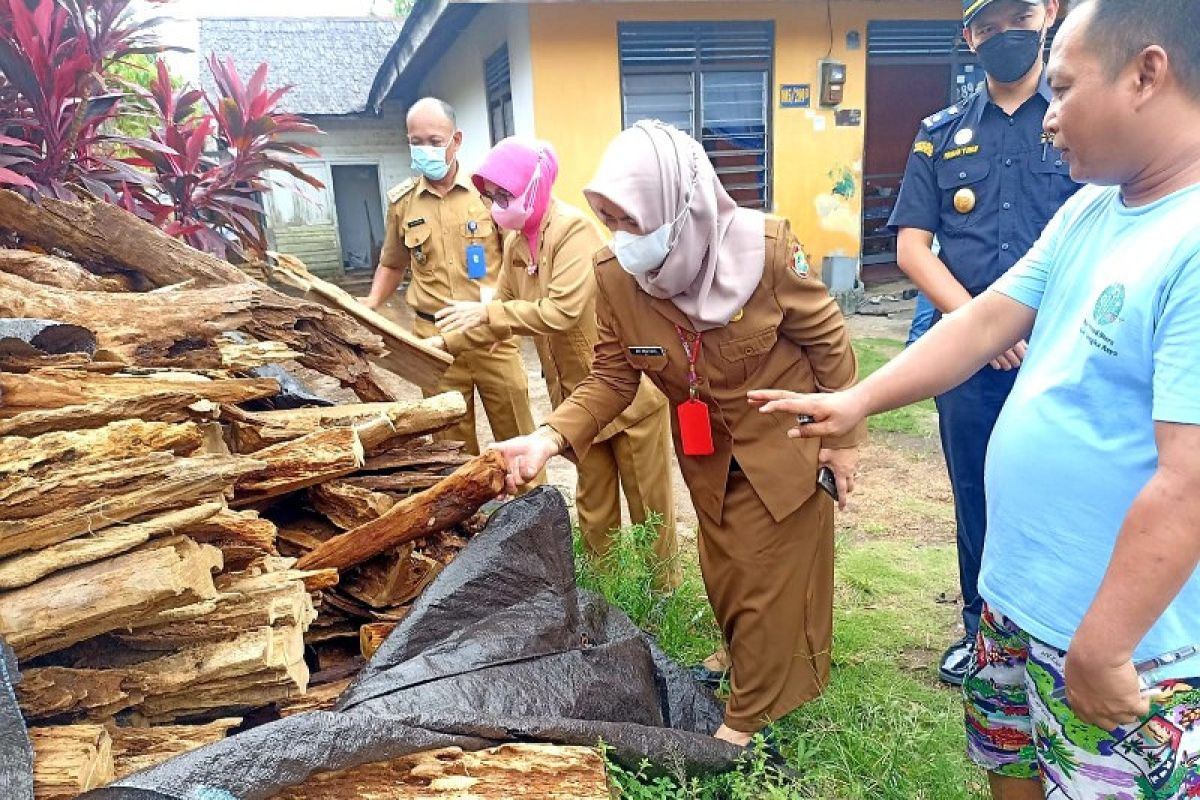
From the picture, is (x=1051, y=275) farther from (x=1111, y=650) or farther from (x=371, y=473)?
(x=371, y=473)

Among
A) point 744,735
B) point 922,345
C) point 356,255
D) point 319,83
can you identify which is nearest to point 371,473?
point 744,735

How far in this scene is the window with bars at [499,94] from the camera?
9062mm

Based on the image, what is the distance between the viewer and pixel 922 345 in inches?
61.5

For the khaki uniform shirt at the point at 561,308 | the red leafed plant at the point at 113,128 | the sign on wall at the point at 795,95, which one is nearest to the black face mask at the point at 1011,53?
the khaki uniform shirt at the point at 561,308

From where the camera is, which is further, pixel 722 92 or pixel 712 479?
pixel 722 92

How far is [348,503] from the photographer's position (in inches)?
87.7

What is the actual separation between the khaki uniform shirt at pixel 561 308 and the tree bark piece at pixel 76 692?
6.07ft

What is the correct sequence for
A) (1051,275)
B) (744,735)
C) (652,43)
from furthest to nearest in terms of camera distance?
1. (652,43)
2. (744,735)
3. (1051,275)

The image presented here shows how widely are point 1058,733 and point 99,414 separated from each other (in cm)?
193

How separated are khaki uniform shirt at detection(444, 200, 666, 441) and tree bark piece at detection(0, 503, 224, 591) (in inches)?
67.8

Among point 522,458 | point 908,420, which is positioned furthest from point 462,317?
point 908,420

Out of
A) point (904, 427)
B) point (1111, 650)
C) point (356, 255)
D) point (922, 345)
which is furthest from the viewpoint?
point (356, 255)

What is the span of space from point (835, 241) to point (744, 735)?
323 inches

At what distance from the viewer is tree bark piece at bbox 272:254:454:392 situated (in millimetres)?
3049
